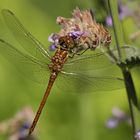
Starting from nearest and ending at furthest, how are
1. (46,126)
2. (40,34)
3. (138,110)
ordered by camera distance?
(138,110)
(46,126)
(40,34)

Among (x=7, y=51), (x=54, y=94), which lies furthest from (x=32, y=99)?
(x=7, y=51)

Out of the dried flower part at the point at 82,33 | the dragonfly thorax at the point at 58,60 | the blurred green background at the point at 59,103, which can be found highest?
the dried flower part at the point at 82,33

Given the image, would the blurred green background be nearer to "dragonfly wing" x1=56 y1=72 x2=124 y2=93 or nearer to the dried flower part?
"dragonfly wing" x1=56 y1=72 x2=124 y2=93

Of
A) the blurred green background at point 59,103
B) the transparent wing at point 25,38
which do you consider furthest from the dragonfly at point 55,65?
the blurred green background at point 59,103

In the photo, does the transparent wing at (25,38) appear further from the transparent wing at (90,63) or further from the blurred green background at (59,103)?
the blurred green background at (59,103)

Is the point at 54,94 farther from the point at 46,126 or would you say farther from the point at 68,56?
the point at 68,56

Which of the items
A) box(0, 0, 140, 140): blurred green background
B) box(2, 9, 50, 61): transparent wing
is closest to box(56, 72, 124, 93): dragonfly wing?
box(2, 9, 50, 61): transparent wing

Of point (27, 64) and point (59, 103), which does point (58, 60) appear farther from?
point (59, 103)

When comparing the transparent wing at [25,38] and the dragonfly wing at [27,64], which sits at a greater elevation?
the transparent wing at [25,38]
